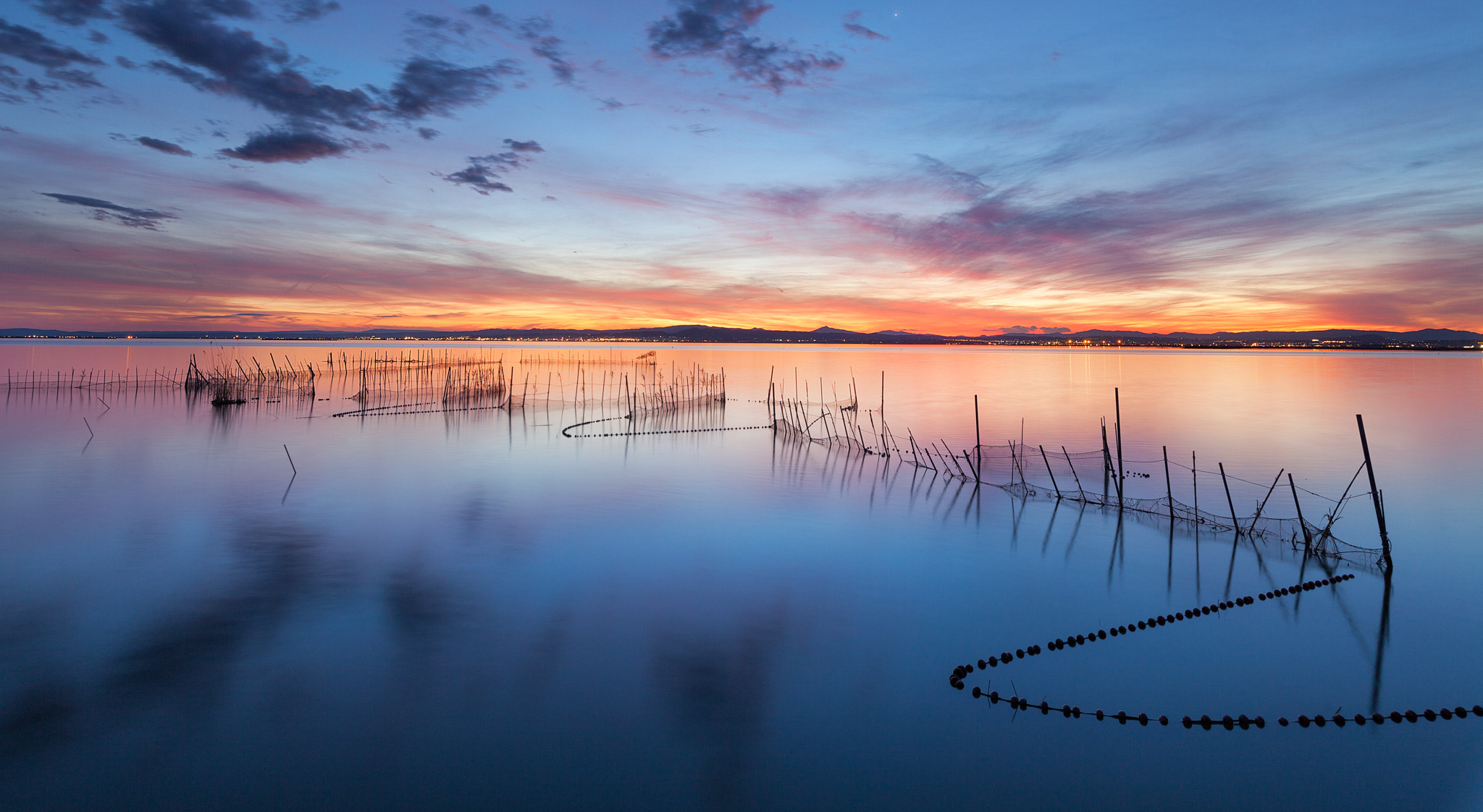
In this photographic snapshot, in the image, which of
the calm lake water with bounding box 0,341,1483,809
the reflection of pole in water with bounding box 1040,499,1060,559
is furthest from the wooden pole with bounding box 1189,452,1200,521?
the reflection of pole in water with bounding box 1040,499,1060,559

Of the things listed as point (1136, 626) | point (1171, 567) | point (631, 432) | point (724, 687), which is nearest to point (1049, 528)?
point (1171, 567)

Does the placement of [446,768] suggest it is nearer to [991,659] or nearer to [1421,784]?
[991,659]

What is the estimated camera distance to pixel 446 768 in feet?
18.6

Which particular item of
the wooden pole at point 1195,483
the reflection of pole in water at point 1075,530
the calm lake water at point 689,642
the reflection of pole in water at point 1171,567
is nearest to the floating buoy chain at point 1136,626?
the calm lake water at point 689,642

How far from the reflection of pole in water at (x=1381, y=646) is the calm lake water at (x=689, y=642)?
0.05 metres

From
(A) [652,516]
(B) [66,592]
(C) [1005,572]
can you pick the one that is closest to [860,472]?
(A) [652,516]

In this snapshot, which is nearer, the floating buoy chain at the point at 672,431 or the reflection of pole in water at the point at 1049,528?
the reflection of pole in water at the point at 1049,528

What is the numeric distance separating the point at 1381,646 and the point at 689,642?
296 inches

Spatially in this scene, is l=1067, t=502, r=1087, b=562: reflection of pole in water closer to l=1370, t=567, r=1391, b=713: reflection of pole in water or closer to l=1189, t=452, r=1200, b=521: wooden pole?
l=1189, t=452, r=1200, b=521: wooden pole

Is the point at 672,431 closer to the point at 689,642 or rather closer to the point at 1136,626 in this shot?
the point at 689,642

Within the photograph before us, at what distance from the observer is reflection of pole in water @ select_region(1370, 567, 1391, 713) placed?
274 inches

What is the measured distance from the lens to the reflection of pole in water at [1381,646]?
22.8 feet

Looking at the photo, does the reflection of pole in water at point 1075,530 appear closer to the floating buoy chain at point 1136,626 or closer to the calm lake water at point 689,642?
the calm lake water at point 689,642

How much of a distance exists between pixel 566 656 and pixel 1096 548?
27.4ft
